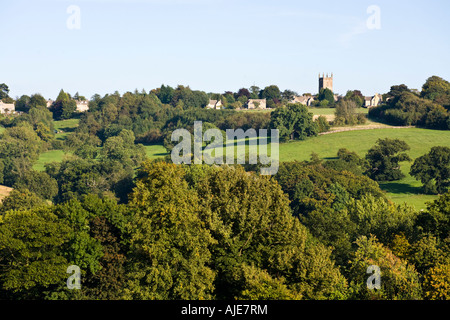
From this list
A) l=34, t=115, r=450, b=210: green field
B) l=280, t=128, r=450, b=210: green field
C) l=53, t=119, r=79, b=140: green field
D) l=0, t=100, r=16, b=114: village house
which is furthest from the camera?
l=0, t=100, r=16, b=114: village house

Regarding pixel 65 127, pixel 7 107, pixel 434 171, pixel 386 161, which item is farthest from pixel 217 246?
pixel 7 107

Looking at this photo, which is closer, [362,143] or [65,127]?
[362,143]

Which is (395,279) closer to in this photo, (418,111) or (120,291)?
(120,291)

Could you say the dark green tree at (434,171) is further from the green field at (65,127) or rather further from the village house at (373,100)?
the village house at (373,100)

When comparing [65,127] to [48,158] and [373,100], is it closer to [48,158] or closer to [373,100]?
[48,158]

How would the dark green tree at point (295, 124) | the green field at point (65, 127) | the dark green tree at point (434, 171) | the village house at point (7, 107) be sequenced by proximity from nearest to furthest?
1. the dark green tree at point (434, 171)
2. the dark green tree at point (295, 124)
3. the green field at point (65, 127)
4. the village house at point (7, 107)

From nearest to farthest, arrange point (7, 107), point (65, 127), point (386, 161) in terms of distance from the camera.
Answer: point (386, 161), point (65, 127), point (7, 107)

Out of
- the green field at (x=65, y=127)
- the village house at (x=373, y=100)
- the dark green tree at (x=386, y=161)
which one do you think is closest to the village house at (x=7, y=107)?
the green field at (x=65, y=127)

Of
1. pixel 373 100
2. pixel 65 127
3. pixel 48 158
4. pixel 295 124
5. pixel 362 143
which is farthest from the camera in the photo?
pixel 373 100

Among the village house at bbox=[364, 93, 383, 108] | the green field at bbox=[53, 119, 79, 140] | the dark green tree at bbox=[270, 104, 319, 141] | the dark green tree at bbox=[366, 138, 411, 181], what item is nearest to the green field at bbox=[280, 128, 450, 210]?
the dark green tree at bbox=[366, 138, 411, 181]

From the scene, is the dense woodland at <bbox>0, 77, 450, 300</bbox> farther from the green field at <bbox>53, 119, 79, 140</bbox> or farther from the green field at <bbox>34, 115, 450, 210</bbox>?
the green field at <bbox>53, 119, 79, 140</bbox>

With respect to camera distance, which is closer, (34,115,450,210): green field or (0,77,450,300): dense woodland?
(0,77,450,300): dense woodland

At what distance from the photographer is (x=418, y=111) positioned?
410 feet
